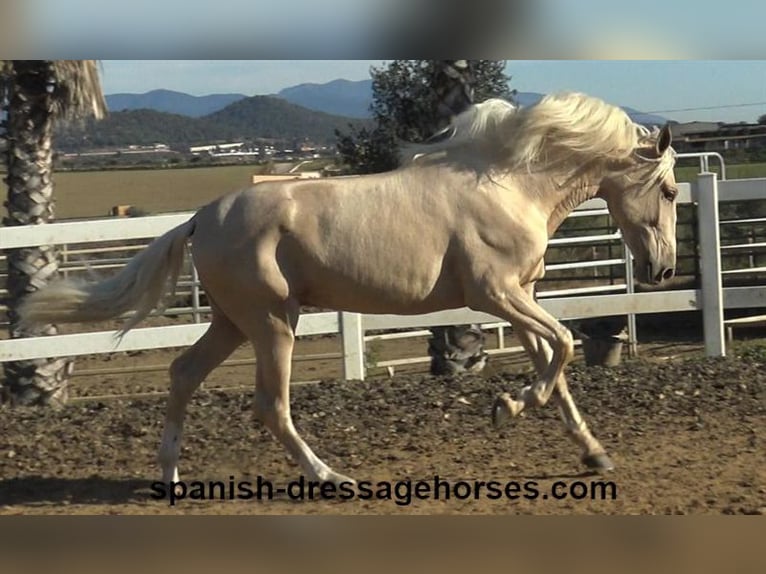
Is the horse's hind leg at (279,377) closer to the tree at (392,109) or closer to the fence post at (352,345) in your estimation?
the fence post at (352,345)

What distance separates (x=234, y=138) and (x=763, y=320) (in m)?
16.4

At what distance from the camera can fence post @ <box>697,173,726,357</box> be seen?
29.2ft

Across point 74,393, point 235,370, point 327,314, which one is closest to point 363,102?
point 235,370

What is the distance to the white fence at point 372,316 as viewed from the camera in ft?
25.5

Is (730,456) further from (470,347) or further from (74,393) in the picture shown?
(74,393)

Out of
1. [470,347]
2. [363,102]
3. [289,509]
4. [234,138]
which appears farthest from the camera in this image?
[234,138]

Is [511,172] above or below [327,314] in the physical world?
above

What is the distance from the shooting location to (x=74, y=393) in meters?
11.1

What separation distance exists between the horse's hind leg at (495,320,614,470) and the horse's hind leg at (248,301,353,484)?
1.14 metres

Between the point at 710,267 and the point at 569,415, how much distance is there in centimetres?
416

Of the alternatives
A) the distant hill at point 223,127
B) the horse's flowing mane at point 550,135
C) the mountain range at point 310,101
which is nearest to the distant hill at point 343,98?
the mountain range at point 310,101

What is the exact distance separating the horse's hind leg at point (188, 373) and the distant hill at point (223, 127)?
1723 centimetres

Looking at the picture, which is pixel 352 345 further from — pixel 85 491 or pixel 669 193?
pixel 669 193

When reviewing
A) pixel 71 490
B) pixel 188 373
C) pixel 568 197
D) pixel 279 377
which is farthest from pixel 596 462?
pixel 71 490
